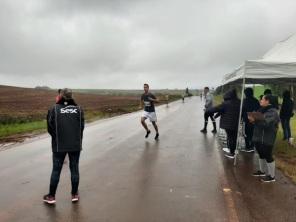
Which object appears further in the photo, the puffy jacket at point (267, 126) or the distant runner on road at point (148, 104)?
the distant runner on road at point (148, 104)

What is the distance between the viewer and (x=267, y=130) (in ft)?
29.2

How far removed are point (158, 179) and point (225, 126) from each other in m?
2.99

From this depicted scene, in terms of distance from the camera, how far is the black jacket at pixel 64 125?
7180mm

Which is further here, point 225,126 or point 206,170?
point 225,126

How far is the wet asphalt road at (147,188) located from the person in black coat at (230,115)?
591 millimetres

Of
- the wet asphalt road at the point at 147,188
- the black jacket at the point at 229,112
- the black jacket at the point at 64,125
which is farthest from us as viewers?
the black jacket at the point at 229,112

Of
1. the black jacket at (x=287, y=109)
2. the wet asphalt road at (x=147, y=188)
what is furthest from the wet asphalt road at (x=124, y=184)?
the black jacket at (x=287, y=109)

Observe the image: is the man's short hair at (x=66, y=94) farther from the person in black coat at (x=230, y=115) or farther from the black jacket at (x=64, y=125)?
the person in black coat at (x=230, y=115)

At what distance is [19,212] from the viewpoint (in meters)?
6.78

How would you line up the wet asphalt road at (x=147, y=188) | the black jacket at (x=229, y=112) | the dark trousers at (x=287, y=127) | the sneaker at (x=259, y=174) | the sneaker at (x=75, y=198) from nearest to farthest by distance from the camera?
the wet asphalt road at (x=147, y=188), the sneaker at (x=75, y=198), the sneaker at (x=259, y=174), the black jacket at (x=229, y=112), the dark trousers at (x=287, y=127)

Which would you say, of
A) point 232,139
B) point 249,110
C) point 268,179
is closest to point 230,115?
point 232,139

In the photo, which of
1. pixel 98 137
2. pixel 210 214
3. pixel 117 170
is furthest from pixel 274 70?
pixel 98 137

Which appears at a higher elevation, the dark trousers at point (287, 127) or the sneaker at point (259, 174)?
the dark trousers at point (287, 127)

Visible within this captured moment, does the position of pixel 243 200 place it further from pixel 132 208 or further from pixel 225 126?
pixel 225 126
